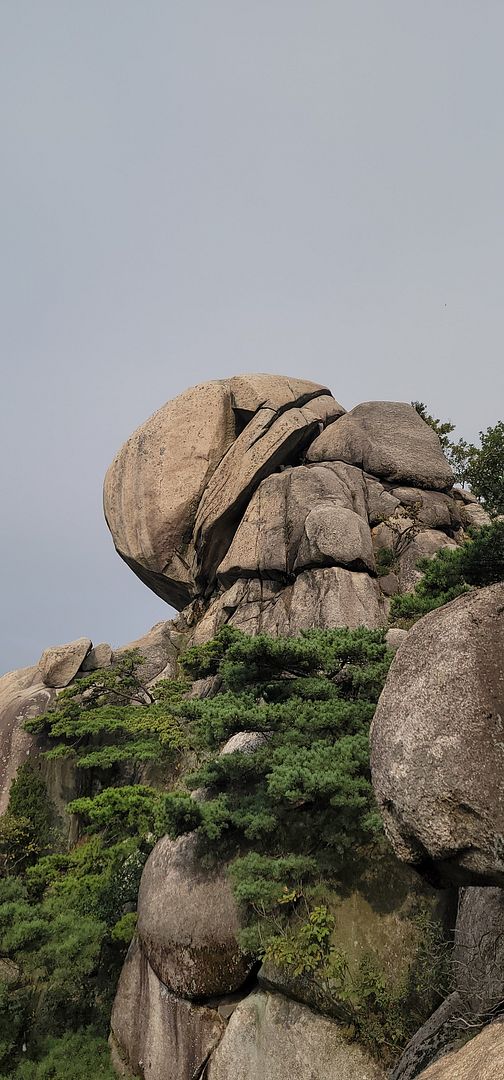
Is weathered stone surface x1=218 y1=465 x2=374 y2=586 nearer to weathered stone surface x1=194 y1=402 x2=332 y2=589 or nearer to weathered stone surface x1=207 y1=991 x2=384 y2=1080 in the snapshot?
weathered stone surface x1=194 y1=402 x2=332 y2=589

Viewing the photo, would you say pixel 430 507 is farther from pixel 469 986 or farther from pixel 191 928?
pixel 469 986

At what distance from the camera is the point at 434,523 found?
24.6 metres

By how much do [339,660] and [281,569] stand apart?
38.9 ft

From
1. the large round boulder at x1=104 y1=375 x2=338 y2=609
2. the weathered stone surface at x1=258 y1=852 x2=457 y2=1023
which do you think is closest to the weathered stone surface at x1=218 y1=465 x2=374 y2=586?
the large round boulder at x1=104 y1=375 x2=338 y2=609

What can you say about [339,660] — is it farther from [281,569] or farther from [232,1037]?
[281,569]

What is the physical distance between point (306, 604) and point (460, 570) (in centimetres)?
1168

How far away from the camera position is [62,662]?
83.7 feet

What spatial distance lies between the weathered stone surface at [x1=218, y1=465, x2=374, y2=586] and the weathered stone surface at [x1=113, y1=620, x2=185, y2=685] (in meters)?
3.80

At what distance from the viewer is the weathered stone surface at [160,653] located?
24984mm

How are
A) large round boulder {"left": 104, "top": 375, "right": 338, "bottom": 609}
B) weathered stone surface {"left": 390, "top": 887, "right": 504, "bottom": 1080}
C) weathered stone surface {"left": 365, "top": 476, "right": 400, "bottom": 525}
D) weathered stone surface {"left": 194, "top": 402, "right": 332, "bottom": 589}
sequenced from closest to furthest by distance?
1. weathered stone surface {"left": 390, "top": 887, "right": 504, "bottom": 1080}
2. weathered stone surface {"left": 365, "top": 476, "right": 400, "bottom": 525}
3. weathered stone surface {"left": 194, "top": 402, "right": 332, "bottom": 589}
4. large round boulder {"left": 104, "top": 375, "right": 338, "bottom": 609}

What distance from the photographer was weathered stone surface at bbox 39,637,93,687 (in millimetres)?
25156

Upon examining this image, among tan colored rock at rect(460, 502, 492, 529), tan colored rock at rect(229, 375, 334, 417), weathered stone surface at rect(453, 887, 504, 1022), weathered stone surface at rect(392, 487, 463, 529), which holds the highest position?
tan colored rock at rect(229, 375, 334, 417)

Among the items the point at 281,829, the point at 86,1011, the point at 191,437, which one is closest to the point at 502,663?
→ the point at 281,829

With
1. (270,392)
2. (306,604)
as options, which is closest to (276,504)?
(306,604)
